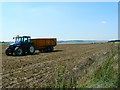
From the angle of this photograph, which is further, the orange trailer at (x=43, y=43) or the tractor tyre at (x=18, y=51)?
the orange trailer at (x=43, y=43)

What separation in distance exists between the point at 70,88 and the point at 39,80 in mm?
1786

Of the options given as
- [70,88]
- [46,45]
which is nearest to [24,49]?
[46,45]

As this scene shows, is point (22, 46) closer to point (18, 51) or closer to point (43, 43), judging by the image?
point (18, 51)

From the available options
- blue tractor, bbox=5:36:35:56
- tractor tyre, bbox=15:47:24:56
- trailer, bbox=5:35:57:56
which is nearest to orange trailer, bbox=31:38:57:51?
trailer, bbox=5:35:57:56

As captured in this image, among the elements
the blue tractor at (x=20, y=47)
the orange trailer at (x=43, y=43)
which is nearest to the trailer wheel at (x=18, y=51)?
the blue tractor at (x=20, y=47)

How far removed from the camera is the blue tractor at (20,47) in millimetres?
14355

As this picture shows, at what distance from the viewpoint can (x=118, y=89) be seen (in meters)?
4.23

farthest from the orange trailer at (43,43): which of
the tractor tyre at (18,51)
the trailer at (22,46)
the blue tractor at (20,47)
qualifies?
the tractor tyre at (18,51)

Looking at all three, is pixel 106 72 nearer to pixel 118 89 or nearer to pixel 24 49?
pixel 118 89

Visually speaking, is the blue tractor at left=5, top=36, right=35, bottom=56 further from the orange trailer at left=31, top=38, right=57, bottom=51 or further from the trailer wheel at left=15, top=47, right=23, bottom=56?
the orange trailer at left=31, top=38, right=57, bottom=51

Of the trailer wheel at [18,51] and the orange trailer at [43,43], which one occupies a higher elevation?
the orange trailer at [43,43]

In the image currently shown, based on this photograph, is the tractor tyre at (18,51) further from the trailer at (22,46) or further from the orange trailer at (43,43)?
the orange trailer at (43,43)

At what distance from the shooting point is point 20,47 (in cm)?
1453

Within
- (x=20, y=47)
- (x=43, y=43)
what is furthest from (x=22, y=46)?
(x=43, y=43)
